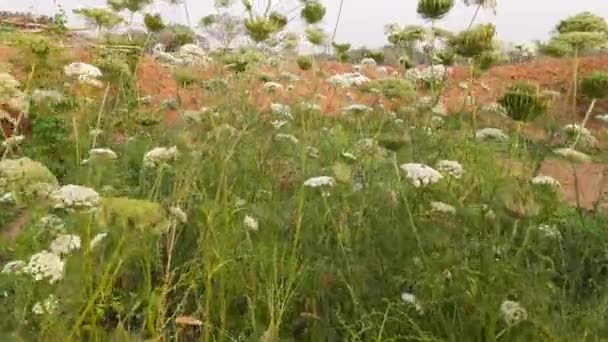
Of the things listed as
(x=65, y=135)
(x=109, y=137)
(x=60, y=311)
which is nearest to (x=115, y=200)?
(x=60, y=311)

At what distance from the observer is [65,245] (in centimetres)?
303

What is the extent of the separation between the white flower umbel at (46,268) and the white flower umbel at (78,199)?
196 mm

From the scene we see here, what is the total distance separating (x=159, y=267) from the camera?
3893mm

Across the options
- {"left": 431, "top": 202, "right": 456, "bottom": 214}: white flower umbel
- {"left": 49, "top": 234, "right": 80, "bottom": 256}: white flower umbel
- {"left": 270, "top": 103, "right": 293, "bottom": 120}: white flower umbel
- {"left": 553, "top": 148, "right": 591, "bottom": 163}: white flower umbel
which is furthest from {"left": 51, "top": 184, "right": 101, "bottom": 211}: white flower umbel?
{"left": 270, "top": 103, "right": 293, "bottom": 120}: white flower umbel

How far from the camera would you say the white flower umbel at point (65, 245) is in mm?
3000

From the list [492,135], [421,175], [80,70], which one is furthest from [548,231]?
[80,70]

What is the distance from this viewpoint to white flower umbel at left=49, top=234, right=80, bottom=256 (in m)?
3.00

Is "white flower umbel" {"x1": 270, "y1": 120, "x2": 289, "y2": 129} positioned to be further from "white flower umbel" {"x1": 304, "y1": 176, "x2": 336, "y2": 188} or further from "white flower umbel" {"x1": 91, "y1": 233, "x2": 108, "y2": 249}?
"white flower umbel" {"x1": 91, "y1": 233, "x2": 108, "y2": 249}

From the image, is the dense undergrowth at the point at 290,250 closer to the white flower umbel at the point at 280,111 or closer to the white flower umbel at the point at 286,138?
the white flower umbel at the point at 286,138

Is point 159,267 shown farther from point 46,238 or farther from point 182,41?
point 182,41

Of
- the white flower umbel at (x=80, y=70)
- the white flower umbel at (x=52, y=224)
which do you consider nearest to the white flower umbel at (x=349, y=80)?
the white flower umbel at (x=80, y=70)

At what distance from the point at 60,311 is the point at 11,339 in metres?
0.18

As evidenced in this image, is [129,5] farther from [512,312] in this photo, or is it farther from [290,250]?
[512,312]

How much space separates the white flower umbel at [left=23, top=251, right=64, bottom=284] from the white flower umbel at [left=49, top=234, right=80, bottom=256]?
0.07 metres
